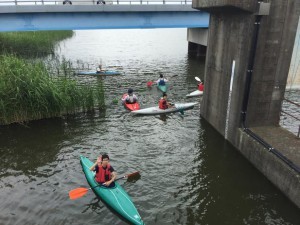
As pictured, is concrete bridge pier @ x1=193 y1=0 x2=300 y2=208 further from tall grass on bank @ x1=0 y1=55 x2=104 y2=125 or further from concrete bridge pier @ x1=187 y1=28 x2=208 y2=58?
concrete bridge pier @ x1=187 y1=28 x2=208 y2=58

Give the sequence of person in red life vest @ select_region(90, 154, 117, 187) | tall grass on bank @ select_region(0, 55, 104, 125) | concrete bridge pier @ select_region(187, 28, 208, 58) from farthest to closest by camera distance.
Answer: concrete bridge pier @ select_region(187, 28, 208, 58), tall grass on bank @ select_region(0, 55, 104, 125), person in red life vest @ select_region(90, 154, 117, 187)

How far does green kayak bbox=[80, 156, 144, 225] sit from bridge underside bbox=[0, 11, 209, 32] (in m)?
16.0


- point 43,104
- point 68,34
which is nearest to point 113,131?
point 43,104

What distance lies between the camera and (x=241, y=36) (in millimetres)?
10797

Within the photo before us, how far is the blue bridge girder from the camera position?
20781 mm

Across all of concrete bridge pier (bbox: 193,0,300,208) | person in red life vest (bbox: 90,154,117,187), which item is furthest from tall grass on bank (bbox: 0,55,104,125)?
concrete bridge pier (bbox: 193,0,300,208)

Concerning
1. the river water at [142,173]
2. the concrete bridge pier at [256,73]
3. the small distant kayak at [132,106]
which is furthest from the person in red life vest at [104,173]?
the small distant kayak at [132,106]

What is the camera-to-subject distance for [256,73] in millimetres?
10969

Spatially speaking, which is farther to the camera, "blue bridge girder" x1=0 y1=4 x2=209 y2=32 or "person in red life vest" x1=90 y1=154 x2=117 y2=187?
"blue bridge girder" x1=0 y1=4 x2=209 y2=32

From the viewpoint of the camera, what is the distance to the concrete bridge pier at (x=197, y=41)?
33.1 m

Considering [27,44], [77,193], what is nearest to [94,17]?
[27,44]

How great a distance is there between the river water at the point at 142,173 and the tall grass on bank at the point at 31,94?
566 millimetres

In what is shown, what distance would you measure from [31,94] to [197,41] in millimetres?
25453

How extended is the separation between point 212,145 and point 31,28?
16.7m
